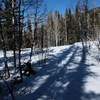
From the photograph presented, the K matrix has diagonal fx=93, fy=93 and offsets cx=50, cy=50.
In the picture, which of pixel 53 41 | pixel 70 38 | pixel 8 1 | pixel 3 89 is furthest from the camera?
pixel 53 41

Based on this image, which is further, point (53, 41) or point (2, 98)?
point (53, 41)

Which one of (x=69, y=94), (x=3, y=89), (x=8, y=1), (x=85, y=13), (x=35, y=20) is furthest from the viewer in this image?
(x=85, y=13)

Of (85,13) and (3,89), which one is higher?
(85,13)

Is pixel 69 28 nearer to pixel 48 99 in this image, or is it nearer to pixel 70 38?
pixel 70 38

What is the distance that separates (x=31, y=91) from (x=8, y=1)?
4463 millimetres

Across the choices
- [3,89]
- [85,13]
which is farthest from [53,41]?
[3,89]

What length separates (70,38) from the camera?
2622 centimetres

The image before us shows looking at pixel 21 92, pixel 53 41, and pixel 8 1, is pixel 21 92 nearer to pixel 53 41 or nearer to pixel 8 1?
pixel 8 1

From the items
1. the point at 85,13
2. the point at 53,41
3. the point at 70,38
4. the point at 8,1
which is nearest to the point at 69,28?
the point at 70,38

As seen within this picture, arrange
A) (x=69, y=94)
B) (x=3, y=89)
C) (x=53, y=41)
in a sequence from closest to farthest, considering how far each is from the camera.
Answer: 1. (x=69, y=94)
2. (x=3, y=89)
3. (x=53, y=41)

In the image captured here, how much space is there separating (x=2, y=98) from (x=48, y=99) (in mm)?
1328

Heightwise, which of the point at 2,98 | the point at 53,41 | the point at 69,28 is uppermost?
the point at 69,28

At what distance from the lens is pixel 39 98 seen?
2529 mm

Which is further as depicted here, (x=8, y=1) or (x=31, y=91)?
(x=8, y=1)
